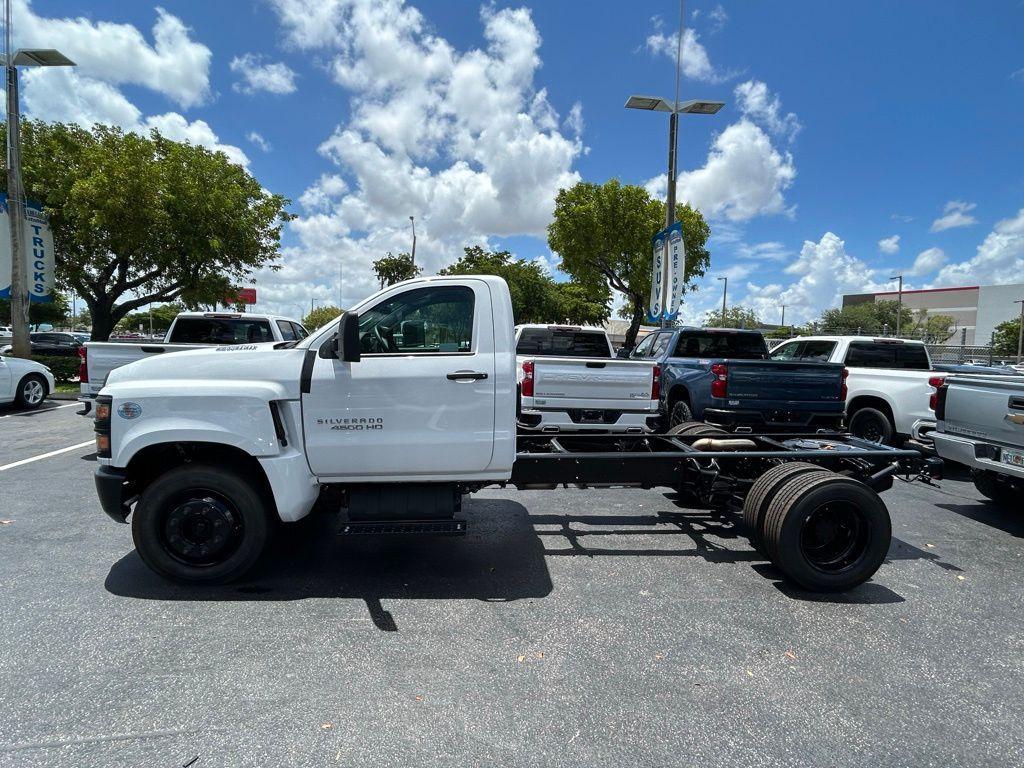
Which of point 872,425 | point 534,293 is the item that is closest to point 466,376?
point 872,425

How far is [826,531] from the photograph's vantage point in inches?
170

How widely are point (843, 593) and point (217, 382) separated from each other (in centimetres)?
462

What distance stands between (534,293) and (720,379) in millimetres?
37551

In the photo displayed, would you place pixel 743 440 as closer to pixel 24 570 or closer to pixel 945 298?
pixel 24 570

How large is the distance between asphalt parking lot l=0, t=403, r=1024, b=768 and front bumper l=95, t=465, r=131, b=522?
1.94 ft

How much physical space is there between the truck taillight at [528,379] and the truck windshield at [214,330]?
536 centimetres

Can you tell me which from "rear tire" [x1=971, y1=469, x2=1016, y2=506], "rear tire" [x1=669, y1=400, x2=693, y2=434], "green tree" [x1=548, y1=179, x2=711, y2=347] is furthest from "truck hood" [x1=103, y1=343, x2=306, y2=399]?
"green tree" [x1=548, y1=179, x2=711, y2=347]

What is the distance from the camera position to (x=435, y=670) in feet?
10.4

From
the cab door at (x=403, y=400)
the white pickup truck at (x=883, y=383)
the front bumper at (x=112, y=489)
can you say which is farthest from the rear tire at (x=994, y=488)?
the front bumper at (x=112, y=489)

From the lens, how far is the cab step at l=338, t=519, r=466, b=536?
4021mm

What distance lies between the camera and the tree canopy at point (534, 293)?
4362cm

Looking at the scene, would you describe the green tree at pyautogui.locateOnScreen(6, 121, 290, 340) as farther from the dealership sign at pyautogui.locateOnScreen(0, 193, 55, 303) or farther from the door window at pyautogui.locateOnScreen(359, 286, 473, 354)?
the door window at pyautogui.locateOnScreen(359, 286, 473, 354)

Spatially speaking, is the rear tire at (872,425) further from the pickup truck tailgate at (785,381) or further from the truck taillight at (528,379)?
the truck taillight at (528,379)

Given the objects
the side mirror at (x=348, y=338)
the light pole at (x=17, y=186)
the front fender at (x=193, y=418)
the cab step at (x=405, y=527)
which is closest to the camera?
the side mirror at (x=348, y=338)
